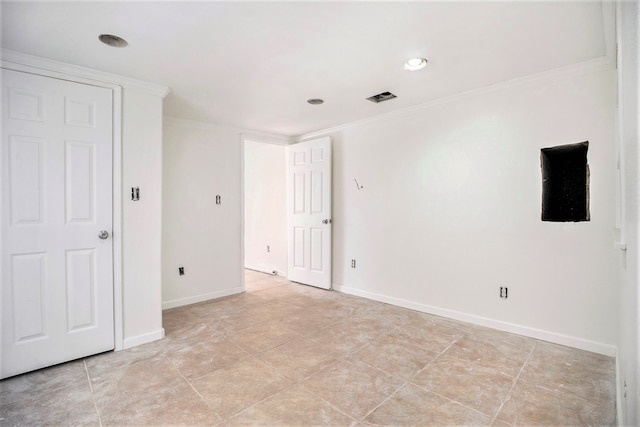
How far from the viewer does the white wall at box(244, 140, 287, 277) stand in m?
5.31

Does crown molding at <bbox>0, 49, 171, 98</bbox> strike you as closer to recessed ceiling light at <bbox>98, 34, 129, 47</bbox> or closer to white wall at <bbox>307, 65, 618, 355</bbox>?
recessed ceiling light at <bbox>98, 34, 129, 47</bbox>

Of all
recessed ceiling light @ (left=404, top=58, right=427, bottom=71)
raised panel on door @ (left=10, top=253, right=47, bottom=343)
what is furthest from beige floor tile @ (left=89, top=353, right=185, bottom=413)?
recessed ceiling light @ (left=404, top=58, right=427, bottom=71)

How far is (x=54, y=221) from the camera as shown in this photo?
233 cm

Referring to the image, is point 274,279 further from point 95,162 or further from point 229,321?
point 95,162

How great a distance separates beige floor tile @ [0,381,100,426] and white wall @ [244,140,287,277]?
11.3ft

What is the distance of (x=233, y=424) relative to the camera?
169 centimetres

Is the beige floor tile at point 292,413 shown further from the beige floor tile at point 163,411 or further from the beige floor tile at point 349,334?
the beige floor tile at point 349,334

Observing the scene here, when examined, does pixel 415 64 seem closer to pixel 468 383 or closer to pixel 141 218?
pixel 468 383

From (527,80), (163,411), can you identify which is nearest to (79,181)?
(163,411)

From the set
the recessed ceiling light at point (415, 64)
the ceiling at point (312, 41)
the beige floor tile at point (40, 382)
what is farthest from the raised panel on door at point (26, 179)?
the recessed ceiling light at point (415, 64)

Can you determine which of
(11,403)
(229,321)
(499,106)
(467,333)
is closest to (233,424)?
(11,403)

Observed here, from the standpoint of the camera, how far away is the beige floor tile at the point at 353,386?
1.85 meters

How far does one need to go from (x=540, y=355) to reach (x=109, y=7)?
3665mm

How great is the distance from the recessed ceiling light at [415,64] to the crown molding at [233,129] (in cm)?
256
